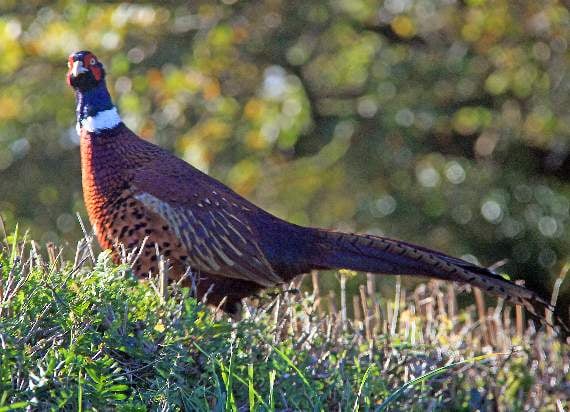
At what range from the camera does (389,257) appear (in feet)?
17.7

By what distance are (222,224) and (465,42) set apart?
5.73 m

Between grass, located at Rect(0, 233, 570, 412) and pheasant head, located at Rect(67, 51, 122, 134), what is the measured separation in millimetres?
1060

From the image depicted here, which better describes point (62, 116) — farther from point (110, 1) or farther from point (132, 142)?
point (132, 142)

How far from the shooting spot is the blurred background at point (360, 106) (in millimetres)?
10789

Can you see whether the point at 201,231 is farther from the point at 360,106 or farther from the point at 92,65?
the point at 360,106

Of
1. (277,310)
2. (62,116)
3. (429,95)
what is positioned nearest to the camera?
(277,310)

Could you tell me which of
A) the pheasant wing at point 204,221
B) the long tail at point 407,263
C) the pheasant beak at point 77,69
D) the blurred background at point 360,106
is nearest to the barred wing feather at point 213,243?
the pheasant wing at point 204,221

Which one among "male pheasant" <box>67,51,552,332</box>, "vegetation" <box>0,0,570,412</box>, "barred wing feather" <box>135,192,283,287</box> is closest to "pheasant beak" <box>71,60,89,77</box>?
"male pheasant" <box>67,51,552,332</box>

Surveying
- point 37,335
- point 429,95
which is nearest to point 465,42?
point 429,95

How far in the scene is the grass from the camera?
3648 millimetres

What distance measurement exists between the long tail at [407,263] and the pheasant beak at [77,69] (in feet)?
4.70

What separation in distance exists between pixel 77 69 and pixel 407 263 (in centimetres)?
193

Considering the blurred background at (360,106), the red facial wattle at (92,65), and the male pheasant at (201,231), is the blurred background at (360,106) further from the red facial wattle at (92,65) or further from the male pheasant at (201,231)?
the male pheasant at (201,231)

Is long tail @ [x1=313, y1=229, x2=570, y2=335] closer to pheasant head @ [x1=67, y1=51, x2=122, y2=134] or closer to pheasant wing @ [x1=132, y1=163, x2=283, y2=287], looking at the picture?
pheasant wing @ [x1=132, y1=163, x2=283, y2=287]
